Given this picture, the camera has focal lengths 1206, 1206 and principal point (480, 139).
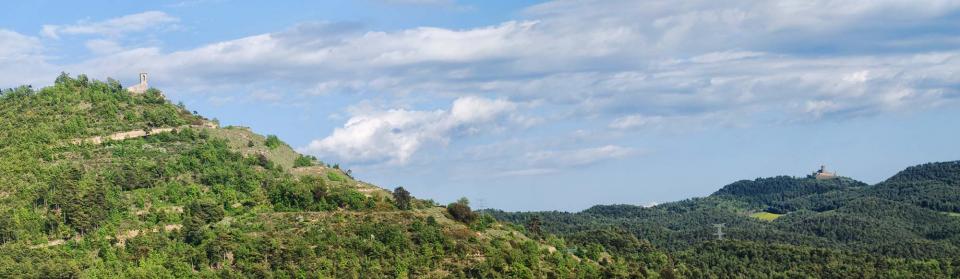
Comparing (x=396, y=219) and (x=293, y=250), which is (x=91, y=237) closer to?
(x=293, y=250)

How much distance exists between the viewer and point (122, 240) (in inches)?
5113

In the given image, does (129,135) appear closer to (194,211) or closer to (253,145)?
(253,145)

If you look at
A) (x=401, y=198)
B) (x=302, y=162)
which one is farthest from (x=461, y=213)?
(x=302, y=162)

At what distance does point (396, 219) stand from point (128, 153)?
36.9 metres

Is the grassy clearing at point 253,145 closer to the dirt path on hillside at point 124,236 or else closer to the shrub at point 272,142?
the shrub at point 272,142

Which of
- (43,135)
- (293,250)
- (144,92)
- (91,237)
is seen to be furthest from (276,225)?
(144,92)

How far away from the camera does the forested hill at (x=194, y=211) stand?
416 ft

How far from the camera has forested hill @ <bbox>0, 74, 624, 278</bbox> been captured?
127 m

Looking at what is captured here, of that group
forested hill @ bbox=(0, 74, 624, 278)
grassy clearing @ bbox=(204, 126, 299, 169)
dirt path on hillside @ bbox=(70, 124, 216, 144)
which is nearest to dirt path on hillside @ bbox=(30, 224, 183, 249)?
forested hill @ bbox=(0, 74, 624, 278)

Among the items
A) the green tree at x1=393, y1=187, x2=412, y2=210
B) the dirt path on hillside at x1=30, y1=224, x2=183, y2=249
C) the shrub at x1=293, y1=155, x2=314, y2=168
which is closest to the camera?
the dirt path on hillside at x1=30, y1=224, x2=183, y2=249

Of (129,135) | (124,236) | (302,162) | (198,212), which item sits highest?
(129,135)

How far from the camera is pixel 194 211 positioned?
450 ft

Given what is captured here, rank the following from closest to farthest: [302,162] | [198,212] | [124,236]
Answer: [124,236] < [198,212] < [302,162]

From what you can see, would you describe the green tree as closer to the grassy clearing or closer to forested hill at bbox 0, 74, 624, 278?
forested hill at bbox 0, 74, 624, 278
